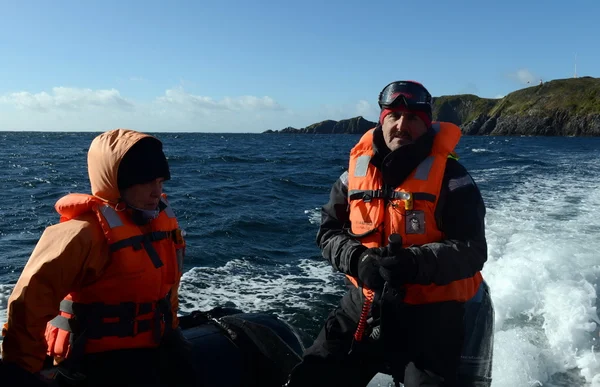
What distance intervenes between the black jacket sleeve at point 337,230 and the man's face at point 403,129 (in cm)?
42

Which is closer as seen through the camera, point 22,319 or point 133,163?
point 22,319

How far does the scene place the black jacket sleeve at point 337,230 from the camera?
9.64ft

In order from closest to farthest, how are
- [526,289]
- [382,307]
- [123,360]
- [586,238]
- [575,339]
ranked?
[123,360]
[382,307]
[575,339]
[526,289]
[586,238]

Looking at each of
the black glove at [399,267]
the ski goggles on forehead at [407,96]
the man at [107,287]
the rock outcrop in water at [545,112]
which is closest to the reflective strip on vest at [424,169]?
the ski goggles on forehead at [407,96]

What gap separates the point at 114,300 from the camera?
8.16ft

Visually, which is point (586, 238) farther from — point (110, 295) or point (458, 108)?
point (458, 108)

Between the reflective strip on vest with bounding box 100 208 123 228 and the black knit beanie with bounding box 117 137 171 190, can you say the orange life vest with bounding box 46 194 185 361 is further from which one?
the black knit beanie with bounding box 117 137 171 190

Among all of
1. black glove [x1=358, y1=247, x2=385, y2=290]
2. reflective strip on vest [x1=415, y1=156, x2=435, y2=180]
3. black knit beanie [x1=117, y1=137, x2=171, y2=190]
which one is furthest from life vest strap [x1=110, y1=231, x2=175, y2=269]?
reflective strip on vest [x1=415, y1=156, x2=435, y2=180]

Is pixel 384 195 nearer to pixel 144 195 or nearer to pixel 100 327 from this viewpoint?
pixel 144 195

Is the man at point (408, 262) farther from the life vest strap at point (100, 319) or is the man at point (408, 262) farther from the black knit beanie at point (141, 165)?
the black knit beanie at point (141, 165)

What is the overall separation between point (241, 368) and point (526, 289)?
17.1 ft

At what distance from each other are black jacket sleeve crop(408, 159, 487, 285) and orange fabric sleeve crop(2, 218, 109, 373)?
1661mm

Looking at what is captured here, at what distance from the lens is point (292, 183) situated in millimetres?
18328

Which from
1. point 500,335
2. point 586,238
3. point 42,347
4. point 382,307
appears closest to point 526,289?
point 500,335
